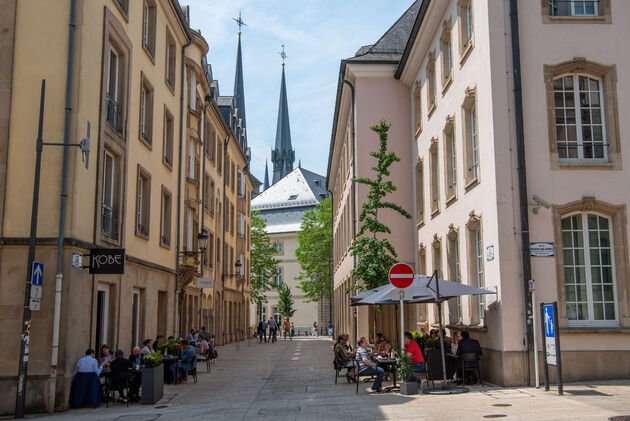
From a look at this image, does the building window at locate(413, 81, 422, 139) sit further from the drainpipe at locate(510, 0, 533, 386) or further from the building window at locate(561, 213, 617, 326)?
the building window at locate(561, 213, 617, 326)

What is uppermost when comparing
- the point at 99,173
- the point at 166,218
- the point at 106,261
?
the point at 166,218

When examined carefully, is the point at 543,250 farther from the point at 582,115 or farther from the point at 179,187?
the point at 179,187

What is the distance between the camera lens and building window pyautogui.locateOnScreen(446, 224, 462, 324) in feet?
64.8

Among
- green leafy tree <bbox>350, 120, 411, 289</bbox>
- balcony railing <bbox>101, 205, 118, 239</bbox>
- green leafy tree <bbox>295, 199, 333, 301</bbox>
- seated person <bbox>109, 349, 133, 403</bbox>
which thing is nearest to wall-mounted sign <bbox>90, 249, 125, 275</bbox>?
seated person <bbox>109, 349, 133, 403</bbox>

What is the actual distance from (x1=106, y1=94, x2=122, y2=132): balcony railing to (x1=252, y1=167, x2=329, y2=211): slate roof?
71543 mm

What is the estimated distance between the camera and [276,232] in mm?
86812

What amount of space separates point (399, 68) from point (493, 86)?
1193 centimetres

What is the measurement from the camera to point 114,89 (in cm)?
1761

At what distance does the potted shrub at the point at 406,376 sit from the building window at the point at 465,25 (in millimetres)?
8454

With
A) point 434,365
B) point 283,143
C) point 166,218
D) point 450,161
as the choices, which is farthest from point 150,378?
point 283,143

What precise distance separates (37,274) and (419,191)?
16488 mm

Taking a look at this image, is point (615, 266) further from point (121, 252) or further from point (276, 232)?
point (276, 232)

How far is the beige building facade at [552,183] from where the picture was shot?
15019 mm

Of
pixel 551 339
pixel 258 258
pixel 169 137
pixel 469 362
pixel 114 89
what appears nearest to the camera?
pixel 551 339
